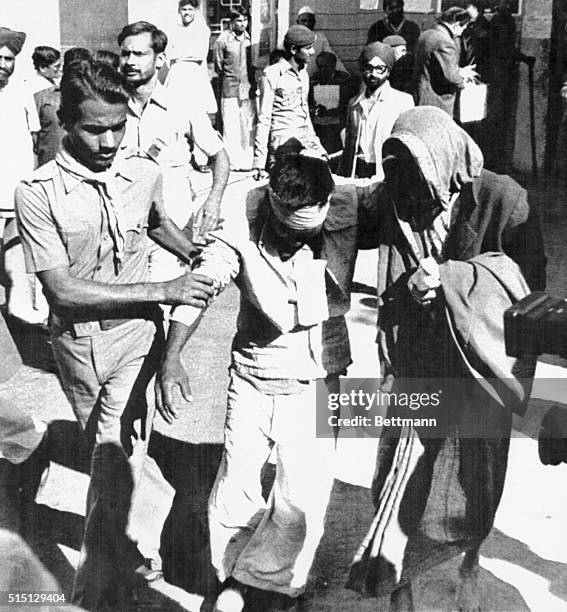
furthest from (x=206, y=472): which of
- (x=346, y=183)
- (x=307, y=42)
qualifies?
(x=307, y=42)

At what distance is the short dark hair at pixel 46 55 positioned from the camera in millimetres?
4566

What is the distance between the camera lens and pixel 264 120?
4816mm

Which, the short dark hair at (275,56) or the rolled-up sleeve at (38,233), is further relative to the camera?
the short dark hair at (275,56)

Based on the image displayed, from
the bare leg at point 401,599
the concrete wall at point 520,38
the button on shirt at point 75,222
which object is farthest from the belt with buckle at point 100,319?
the bare leg at point 401,599

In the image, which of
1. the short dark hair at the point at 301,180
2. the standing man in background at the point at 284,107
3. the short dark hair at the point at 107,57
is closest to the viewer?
the short dark hair at the point at 301,180

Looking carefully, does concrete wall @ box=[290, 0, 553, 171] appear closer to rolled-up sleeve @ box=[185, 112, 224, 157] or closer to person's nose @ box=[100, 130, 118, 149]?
rolled-up sleeve @ box=[185, 112, 224, 157]

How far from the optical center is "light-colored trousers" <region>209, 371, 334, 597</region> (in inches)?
179

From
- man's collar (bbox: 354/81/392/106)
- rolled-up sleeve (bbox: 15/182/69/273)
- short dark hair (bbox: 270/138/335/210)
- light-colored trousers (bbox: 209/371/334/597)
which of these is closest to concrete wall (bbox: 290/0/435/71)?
man's collar (bbox: 354/81/392/106)

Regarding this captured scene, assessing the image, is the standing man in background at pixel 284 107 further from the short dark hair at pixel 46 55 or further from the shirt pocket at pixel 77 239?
the short dark hair at pixel 46 55

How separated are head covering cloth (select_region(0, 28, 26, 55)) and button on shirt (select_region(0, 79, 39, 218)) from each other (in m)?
0.16

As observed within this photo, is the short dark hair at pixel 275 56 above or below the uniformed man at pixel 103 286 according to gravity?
above

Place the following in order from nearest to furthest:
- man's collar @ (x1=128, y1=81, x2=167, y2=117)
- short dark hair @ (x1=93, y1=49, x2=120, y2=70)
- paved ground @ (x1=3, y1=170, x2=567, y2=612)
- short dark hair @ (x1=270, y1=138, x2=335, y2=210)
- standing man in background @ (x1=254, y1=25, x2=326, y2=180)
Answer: short dark hair @ (x1=270, y1=138, x2=335, y2=210), short dark hair @ (x1=93, y1=49, x2=120, y2=70), man's collar @ (x1=128, y1=81, x2=167, y2=117), standing man in background @ (x1=254, y1=25, x2=326, y2=180), paved ground @ (x1=3, y1=170, x2=567, y2=612)

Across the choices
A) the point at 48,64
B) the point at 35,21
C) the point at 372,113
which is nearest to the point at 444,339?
the point at 372,113

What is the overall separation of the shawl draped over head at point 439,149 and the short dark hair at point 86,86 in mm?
974
